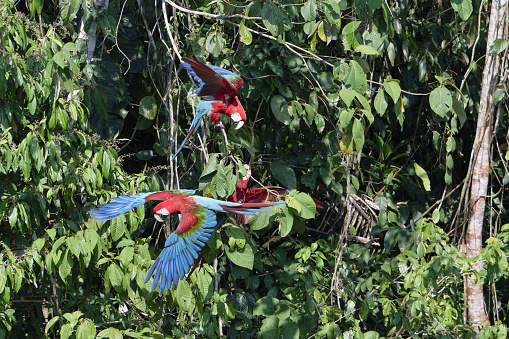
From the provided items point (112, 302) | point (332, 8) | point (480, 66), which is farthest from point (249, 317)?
point (480, 66)

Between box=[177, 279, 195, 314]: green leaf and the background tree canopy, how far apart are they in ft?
0.05

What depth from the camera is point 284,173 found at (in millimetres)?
2896

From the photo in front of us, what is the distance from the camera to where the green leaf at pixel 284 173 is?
113 inches

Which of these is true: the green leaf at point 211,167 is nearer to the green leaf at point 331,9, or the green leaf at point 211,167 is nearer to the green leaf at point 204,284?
the green leaf at point 204,284

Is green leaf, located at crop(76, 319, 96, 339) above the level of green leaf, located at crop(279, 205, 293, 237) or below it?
below

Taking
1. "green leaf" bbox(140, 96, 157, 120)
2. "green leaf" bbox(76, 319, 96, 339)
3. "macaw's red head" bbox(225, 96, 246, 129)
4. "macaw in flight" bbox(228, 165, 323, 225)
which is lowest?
"green leaf" bbox(76, 319, 96, 339)

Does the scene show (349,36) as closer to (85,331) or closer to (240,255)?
(240,255)

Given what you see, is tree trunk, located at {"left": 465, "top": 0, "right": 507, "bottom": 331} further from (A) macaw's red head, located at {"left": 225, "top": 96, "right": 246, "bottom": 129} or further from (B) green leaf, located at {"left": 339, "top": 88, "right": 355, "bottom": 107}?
(A) macaw's red head, located at {"left": 225, "top": 96, "right": 246, "bottom": 129}

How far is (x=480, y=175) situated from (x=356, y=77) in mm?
1453

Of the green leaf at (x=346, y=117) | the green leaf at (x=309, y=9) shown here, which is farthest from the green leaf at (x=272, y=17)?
the green leaf at (x=346, y=117)

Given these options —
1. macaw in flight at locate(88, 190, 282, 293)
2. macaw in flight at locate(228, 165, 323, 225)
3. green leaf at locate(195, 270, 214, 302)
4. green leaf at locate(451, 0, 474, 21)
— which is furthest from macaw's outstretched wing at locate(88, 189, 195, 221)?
green leaf at locate(451, 0, 474, 21)

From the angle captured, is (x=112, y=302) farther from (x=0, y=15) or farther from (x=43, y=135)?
(x=0, y=15)

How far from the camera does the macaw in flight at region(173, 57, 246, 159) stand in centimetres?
229

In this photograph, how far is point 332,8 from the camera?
2.11 m
